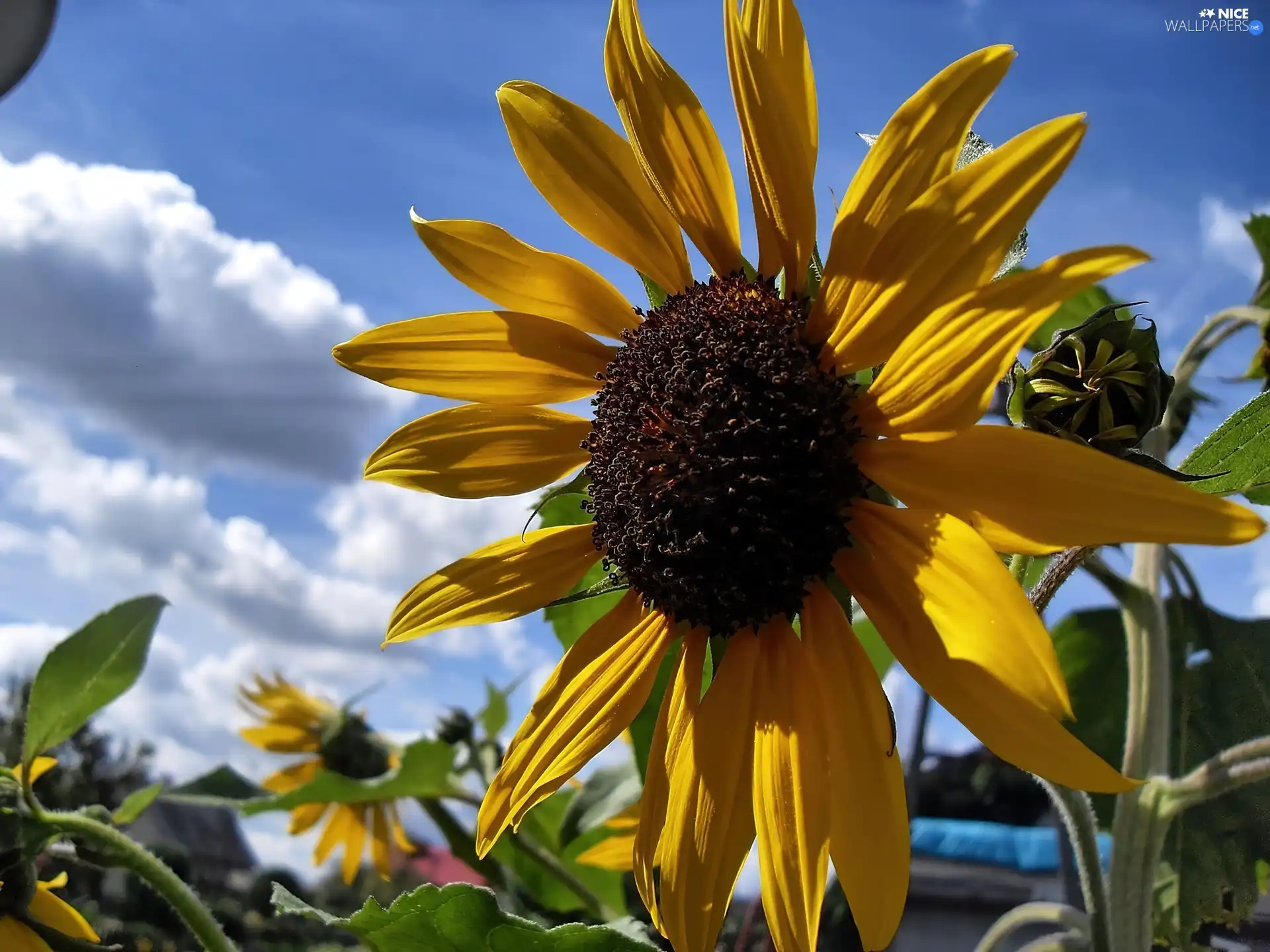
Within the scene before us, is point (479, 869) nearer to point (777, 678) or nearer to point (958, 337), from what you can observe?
point (777, 678)

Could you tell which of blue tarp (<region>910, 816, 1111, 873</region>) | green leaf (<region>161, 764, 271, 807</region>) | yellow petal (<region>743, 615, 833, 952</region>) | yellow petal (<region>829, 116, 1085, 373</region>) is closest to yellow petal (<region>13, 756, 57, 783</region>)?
green leaf (<region>161, 764, 271, 807</region>)

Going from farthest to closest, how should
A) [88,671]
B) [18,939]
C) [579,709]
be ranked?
[88,671], [18,939], [579,709]

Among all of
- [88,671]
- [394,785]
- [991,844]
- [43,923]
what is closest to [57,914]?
[43,923]

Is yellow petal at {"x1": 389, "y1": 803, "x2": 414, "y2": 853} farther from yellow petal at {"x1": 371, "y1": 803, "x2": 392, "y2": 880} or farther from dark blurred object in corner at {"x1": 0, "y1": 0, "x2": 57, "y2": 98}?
dark blurred object in corner at {"x1": 0, "y1": 0, "x2": 57, "y2": 98}

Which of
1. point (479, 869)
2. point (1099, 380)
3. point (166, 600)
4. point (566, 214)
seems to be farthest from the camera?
point (479, 869)

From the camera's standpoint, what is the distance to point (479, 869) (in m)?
1.10

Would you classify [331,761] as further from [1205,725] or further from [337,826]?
[1205,725]

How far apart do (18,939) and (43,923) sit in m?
0.02

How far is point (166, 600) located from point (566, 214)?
1.81 ft

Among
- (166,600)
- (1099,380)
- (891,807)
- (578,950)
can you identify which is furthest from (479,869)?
(1099,380)

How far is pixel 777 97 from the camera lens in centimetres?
59

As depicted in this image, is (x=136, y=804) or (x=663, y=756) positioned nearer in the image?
(x=663, y=756)

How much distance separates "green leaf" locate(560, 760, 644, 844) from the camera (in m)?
1.04

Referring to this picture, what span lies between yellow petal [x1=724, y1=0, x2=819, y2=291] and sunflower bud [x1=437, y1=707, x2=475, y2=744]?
3.46 ft
